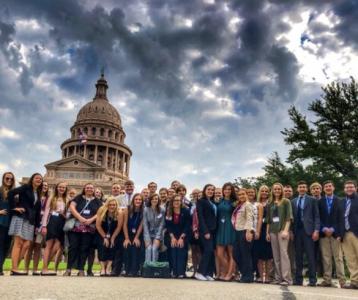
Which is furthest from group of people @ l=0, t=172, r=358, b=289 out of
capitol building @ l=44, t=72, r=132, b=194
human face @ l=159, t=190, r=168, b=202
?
capitol building @ l=44, t=72, r=132, b=194

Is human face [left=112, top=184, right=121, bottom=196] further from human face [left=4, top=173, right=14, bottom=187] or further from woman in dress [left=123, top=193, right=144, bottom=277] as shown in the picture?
human face [left=4, top=173, right=14, bottom=187]

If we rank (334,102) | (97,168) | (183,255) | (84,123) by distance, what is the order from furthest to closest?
(84,123), (97,168), (334,102), (183,255)

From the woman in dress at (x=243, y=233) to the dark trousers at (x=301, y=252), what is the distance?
1.00 metres

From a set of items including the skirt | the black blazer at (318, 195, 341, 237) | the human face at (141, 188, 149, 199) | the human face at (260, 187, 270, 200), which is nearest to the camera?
the skirt

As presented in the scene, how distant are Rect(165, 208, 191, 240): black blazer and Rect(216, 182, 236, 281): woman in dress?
76 cm

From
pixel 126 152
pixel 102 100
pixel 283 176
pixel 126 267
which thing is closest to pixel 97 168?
pixel 126 152

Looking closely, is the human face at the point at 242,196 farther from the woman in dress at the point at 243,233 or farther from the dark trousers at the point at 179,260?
the dark trousers at the point at 179,260

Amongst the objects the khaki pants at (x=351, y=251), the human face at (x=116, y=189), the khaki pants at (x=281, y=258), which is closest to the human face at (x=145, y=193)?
the human face at (x=116, y=189)

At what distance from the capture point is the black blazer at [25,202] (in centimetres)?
871

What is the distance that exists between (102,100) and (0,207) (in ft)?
300

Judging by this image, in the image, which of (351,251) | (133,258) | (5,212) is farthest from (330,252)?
(5,212)

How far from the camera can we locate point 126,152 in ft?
290

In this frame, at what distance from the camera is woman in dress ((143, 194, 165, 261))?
31.3 ft

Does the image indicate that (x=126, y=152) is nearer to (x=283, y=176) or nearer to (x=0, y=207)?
(x=283, y=176)
